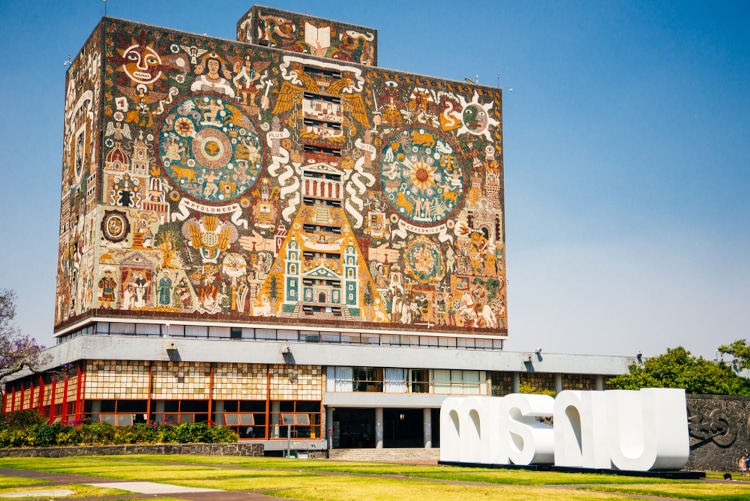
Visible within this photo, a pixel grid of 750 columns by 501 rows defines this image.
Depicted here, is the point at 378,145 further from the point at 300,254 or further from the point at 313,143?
the point at 300,254

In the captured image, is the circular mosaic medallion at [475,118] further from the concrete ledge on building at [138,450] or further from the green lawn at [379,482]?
the green lawn at [379,482]

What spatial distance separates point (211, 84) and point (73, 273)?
16225 mm

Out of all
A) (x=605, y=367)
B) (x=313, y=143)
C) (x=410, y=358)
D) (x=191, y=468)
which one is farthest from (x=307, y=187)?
(x=191, y=468)

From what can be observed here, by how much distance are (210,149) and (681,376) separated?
124 feet

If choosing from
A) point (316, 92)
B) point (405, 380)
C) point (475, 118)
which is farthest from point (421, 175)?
point (405, 380)

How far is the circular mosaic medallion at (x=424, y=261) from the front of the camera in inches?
2736

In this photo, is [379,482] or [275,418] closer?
[379,482]

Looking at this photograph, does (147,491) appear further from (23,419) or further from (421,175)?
(421,175)

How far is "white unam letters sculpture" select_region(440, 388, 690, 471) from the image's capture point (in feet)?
104

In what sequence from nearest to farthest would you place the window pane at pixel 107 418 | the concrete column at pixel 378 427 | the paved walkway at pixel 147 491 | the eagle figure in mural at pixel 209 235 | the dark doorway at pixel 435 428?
the paved walkway at pixel 147 491, the window pane at pixel 107 418, the eagle figure in mural at pixel 209 235, the concrete column at pixel 378 427, the dark doorway at pixel 435 428

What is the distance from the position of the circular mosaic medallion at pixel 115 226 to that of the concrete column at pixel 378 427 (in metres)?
21.7

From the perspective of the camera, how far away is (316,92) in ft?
225

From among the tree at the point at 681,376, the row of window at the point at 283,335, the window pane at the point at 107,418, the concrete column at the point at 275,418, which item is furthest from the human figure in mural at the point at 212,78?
the tree at the point at 681,376

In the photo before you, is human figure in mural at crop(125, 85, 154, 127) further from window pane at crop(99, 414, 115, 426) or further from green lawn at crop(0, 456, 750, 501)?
green lawn at crop(0, 456, 750, 501)
